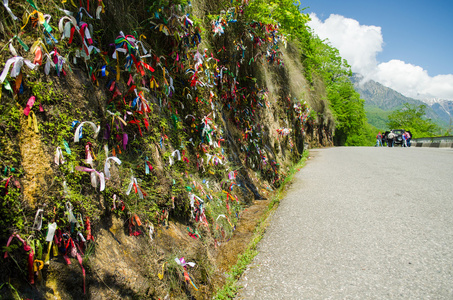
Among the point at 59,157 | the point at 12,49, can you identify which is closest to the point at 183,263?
the point at 59,157

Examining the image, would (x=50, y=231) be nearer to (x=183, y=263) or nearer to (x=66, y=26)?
(x=183, y=263)

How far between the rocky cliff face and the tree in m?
70.4

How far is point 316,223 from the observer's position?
4.11 m

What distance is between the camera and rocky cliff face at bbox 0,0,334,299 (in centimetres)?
161

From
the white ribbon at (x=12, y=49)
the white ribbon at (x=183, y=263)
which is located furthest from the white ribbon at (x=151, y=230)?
the white ribbon at (x=12, y=49)

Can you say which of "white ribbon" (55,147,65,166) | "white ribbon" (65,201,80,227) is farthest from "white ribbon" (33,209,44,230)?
"white ribbon" (55,147,65,166)

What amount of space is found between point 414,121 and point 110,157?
7611 cm

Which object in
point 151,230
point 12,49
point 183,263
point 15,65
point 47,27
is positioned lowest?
point 183,263

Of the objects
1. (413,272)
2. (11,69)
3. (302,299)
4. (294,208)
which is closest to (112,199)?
(11,69)

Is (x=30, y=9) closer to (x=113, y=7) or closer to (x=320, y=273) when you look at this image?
(x=113, y=7)

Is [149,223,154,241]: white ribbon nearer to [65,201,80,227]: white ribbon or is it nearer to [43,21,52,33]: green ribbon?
[65,201,80,227]: white ribbon

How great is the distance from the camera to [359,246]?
10.7 ft

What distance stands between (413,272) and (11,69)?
12.6 ft

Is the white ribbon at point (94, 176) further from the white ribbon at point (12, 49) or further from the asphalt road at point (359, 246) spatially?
the asphalt road at point (359, 246)
